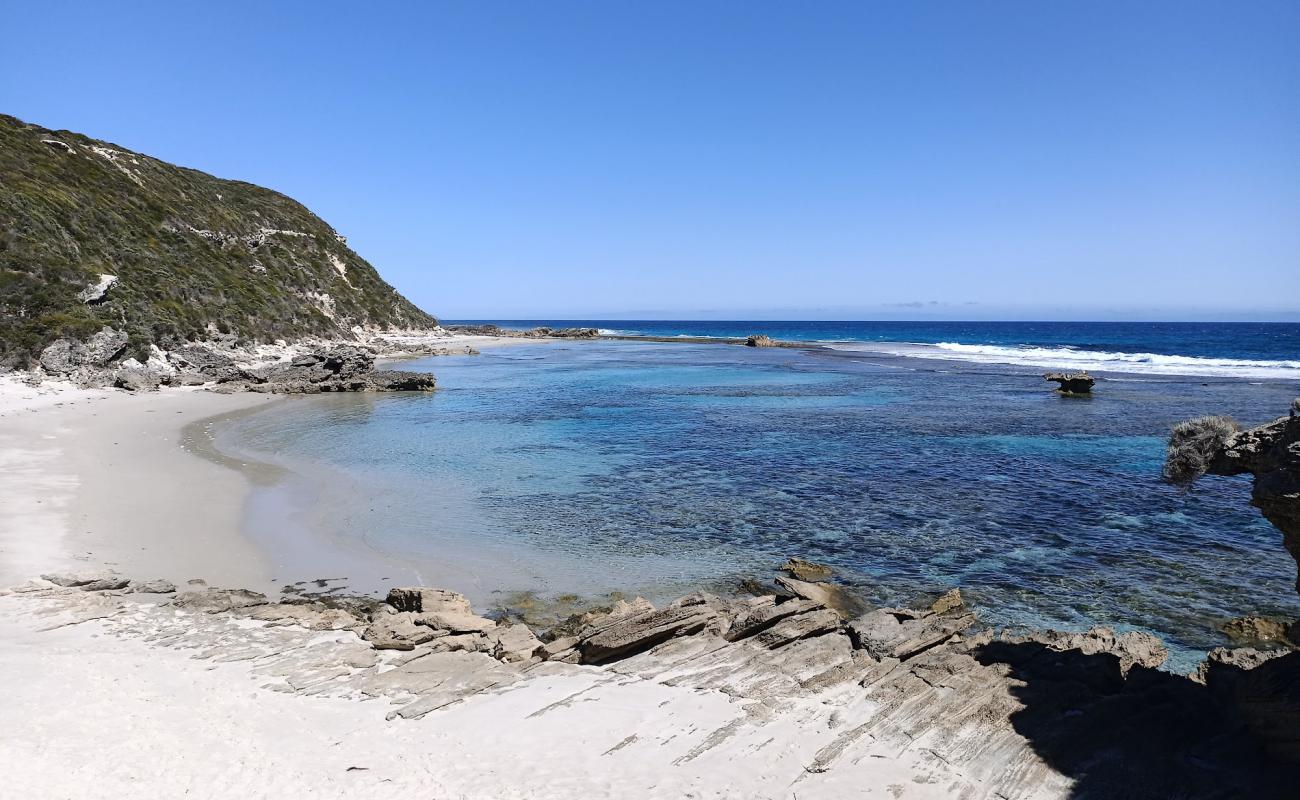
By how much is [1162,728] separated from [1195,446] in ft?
8.71

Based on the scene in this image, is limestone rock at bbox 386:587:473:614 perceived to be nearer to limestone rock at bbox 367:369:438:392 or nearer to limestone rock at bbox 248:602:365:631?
limestone rock at bbox 248:602:365:631

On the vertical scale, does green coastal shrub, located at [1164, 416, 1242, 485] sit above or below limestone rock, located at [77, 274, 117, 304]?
below

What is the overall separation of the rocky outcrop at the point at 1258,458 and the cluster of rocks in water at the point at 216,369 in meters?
34.7

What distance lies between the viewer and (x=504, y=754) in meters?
5.95

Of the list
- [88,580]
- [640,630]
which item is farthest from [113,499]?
[640,630]

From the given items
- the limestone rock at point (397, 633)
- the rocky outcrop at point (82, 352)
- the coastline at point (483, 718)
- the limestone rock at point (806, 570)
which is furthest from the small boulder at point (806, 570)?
the rocky outcrop at point (82, 352)

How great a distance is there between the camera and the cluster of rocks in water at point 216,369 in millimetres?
28875

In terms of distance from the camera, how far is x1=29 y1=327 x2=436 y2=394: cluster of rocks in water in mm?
28875

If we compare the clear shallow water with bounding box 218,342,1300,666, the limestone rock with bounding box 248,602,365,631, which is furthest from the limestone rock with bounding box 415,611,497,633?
the clear shallow water with bounding box 218,342,1300,666

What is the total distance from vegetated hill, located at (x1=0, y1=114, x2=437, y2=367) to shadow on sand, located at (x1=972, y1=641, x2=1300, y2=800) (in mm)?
35903

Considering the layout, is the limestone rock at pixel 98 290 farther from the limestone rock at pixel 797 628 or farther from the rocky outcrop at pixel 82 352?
the limestone rock at pixel 797 628

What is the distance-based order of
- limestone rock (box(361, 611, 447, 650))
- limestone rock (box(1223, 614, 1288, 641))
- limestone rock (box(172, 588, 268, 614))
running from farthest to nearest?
limestone rock (box(172, 588, 268, 614)) → limestone rock (box(1223, 614, 1288, 641)) → limestone rock (box(361, 611, 447, 650))

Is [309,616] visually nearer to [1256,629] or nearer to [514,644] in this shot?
[514,644]

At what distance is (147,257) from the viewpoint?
4197cm
